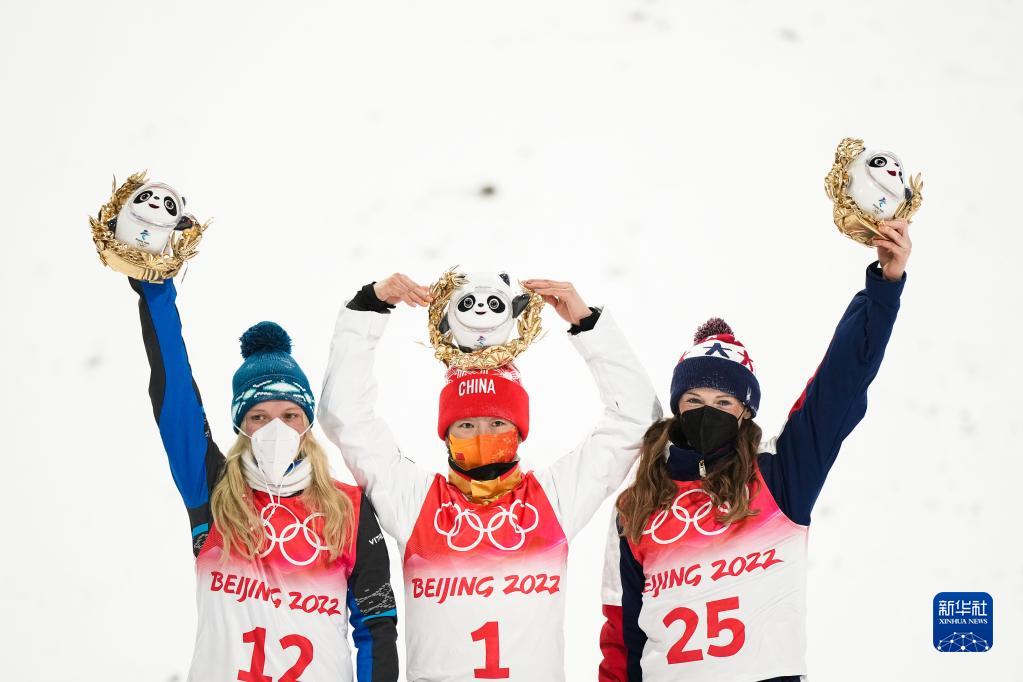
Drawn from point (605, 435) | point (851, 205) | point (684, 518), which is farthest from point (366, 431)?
point (851, 205)

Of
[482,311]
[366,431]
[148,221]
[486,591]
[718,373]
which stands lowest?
[486,591]

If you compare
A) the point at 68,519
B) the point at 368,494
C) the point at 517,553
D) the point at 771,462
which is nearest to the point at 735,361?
the point at 771,462

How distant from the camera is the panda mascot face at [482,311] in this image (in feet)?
9.69

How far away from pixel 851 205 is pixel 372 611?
1.44 meters

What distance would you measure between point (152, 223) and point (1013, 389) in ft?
9.38

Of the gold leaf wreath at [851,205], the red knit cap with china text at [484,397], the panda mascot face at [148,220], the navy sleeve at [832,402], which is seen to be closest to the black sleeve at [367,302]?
the red knit cap with china text at [484,397]

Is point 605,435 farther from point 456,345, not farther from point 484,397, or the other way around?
point 456,345

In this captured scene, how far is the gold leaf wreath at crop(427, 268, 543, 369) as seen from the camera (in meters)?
2.98

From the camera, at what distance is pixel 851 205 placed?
9.20 ft

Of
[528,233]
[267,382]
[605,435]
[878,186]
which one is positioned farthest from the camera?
[528,233]

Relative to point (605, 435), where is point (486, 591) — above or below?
below

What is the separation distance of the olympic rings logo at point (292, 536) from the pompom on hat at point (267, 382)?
0.23 m

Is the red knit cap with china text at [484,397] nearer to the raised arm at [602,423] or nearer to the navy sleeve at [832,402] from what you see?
the raised arm at [602,423]

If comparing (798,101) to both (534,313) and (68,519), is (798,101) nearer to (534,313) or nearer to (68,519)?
(534,313)
